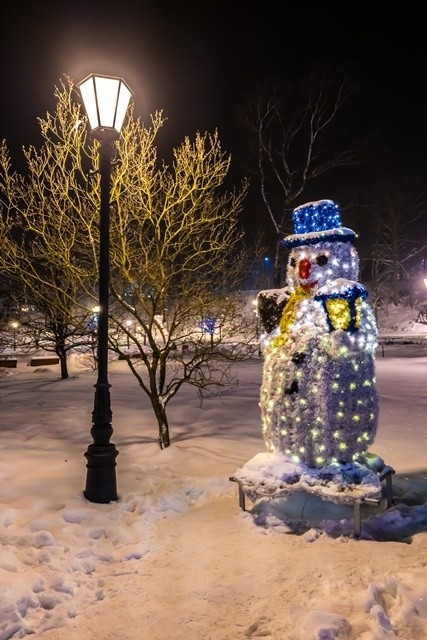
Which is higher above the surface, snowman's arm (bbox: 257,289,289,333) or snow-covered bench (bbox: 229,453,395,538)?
snowman's arm (bbox: 257,289,289,333)

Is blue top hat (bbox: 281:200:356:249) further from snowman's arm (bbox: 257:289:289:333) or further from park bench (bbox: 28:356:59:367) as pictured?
park bench (bbox: 28:356:59:367)

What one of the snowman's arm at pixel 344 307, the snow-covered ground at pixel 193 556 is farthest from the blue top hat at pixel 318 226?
the snow-covered ground at pixel 193 556

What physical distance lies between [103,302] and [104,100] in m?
2.20

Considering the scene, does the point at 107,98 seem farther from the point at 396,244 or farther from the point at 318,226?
the point at 396,244

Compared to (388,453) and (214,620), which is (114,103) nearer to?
(214,620)

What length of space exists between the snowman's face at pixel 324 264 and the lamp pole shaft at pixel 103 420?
85.3 inches

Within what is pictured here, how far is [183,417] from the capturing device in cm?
1177

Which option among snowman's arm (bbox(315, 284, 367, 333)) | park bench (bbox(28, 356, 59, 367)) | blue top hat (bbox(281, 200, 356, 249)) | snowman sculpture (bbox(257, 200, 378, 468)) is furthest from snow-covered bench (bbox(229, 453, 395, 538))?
park bench (bbox(28, 356, 59, 367))

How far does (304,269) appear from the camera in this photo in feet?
18.6

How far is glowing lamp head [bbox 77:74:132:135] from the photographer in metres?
5.65

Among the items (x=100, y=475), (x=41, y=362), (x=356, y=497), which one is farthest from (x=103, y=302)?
(x=41, y=362)

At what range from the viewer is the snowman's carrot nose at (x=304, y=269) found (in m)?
5.64

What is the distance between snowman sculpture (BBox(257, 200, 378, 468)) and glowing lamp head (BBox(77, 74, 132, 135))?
7.97ft

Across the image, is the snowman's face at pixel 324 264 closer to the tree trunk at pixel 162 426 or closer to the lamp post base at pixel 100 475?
the lamp post base at pixel 100 475
